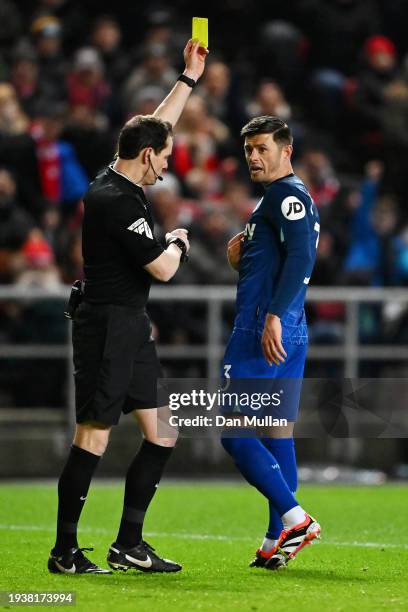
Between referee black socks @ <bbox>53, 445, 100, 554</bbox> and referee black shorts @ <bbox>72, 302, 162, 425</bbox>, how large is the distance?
0.62 feet

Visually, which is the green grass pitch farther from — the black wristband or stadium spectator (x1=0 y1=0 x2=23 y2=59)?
stadium spectator (x1=0 y1=0 x2=23 y2=59)

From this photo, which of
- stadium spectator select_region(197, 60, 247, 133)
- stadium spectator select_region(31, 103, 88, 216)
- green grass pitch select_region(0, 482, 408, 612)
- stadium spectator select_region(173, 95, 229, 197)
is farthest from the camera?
stadium spectator select_region(197, 60, 247, 133)

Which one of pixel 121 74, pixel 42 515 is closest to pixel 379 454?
pixel 42 515

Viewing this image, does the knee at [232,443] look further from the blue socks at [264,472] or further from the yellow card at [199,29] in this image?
the yellow card at [199,29]

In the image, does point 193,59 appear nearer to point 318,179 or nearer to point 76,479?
point 76,479

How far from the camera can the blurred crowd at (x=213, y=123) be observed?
13.2 m

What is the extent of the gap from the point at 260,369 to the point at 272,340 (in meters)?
0.24

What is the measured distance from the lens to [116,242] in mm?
6836

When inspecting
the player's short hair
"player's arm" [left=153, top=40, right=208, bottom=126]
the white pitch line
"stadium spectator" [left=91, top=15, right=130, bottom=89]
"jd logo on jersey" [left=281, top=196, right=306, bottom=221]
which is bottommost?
the white pitch line

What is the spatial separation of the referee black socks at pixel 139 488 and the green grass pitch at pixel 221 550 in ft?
0.64

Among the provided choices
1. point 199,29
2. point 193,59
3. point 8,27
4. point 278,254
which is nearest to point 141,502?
point 278,254

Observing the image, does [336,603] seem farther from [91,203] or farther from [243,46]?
[243,46]

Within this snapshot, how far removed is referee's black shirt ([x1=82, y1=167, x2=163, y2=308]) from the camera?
6.74 meters

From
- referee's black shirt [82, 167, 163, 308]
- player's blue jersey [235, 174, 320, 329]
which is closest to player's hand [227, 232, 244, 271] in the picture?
player's blue jersey [235, 174, 320, 329]
